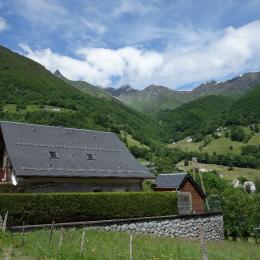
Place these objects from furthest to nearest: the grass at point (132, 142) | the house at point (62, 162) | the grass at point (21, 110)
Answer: the grass at point (132, 142) < the grass at point (21, 110) < the house at point (62, 162)

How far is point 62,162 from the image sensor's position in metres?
33.9

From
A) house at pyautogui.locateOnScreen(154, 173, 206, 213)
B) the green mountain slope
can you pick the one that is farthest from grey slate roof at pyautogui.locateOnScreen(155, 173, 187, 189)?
the green mountain slope

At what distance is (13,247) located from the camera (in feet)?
61.7

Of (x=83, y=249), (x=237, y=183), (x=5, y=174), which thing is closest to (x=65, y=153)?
(x=5, y=174)

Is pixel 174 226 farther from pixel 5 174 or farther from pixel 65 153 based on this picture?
pixel 5 174

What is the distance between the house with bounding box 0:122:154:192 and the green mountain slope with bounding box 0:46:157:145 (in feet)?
217

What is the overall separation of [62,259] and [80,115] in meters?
109

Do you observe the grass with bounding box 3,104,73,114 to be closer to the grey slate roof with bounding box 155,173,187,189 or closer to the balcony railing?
the grey slate roof with bounding box 155,173,187,189

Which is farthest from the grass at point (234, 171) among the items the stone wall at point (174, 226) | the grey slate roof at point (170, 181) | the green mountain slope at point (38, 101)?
the stone wall at point (174, 226)

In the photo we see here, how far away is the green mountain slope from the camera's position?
11138 centimetres

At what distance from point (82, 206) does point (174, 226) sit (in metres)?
8.49

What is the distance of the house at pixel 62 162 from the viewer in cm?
3167

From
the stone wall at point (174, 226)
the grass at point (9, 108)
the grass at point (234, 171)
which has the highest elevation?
the grass at point (9, 108)

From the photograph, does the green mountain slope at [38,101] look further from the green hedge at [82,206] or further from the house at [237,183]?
the green hedge at [82,206]
